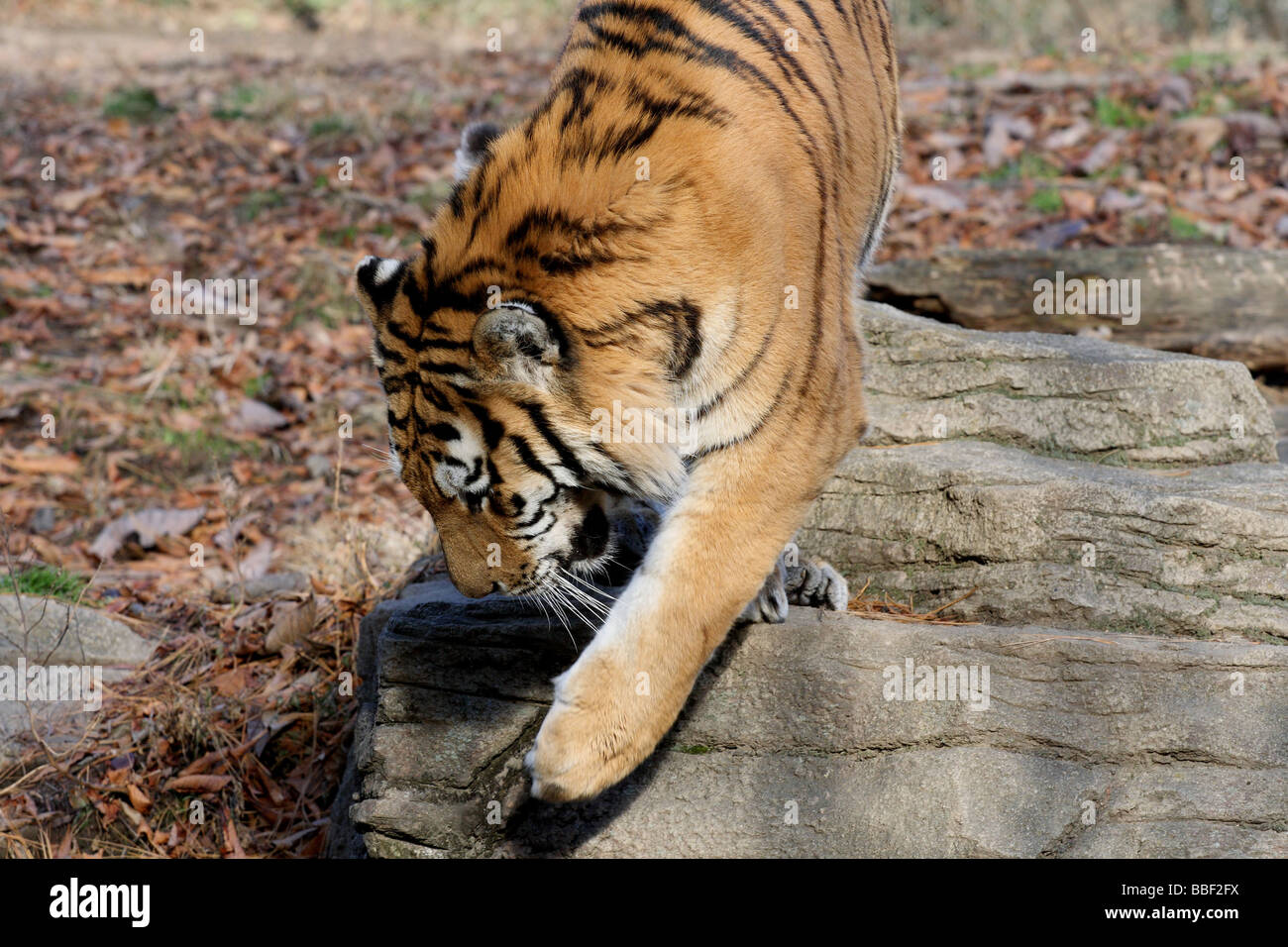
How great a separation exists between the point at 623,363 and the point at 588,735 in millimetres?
842

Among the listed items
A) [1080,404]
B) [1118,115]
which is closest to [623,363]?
[1080,404]

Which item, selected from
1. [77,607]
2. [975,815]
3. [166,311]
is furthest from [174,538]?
[975,815]

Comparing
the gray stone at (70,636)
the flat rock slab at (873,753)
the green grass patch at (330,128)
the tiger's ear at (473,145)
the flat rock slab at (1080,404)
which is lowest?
the flat rock slab at (873,753)

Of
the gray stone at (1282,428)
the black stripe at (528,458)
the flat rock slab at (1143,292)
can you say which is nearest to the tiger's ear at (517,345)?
the black stripe at (528,458)

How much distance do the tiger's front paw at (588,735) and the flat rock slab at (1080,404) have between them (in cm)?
176

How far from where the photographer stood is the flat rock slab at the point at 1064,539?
3.33 meters

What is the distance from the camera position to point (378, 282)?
2756 millimetres

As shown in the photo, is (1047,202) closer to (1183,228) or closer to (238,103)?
(1183,228)

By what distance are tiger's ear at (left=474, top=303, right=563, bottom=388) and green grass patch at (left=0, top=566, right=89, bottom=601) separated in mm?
2736

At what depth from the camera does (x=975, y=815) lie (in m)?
2.83

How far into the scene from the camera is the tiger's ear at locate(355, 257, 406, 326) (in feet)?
9.01

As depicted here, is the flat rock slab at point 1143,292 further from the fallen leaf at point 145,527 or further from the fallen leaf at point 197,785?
the fallen leaf at point 197,785
